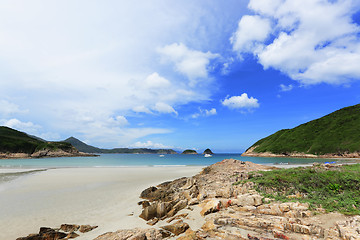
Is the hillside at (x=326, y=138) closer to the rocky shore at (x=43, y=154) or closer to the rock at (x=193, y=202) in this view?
the rock at (x=193, y=202)

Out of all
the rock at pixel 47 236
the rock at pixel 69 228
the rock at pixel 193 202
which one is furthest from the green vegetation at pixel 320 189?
the rock at pixel 47 236

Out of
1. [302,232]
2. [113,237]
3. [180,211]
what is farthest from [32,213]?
[302,232]

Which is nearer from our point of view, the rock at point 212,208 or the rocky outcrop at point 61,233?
the rocky outcrop at point 61,233

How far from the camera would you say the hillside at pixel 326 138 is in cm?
10831

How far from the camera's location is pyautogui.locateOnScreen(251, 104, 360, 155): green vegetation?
110312 millimetres

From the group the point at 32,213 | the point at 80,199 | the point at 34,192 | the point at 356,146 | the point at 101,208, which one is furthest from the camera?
→ the point at 356,146

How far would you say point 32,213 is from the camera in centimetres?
1402

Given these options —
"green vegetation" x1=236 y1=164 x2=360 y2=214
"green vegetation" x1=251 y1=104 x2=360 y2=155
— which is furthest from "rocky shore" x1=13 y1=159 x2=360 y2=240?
"green vegetation" x1=251 y1=104 x2=360 y2=155

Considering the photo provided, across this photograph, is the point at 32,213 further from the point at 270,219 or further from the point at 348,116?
the point at 348,116

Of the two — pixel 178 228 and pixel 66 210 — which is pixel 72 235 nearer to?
pixel 66 210

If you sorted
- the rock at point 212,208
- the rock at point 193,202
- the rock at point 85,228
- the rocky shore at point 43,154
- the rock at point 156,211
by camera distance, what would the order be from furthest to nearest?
1. the rocky shore at point 43,154
2. the rock at point 193,202
3. the rock at point 156,211
4. the rock at point 212,208
5. the rock at point 85,228

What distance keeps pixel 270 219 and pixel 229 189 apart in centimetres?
530

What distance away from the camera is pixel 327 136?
127 metres

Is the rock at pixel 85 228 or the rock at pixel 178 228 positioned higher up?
the rock at pixel 178 228
